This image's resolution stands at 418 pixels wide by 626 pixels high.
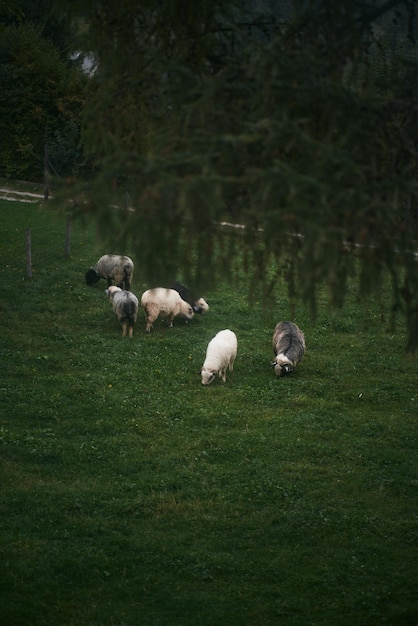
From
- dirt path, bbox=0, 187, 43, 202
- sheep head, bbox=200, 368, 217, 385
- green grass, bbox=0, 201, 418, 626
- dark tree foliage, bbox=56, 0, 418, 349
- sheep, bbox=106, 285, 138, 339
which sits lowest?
green grass, bbox=0, 201, 418, 626

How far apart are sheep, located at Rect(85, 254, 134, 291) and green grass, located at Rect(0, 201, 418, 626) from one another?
227cm

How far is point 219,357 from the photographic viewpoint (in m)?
16.3

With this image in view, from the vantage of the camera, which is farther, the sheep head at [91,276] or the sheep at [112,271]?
the sheep head at [91,276]

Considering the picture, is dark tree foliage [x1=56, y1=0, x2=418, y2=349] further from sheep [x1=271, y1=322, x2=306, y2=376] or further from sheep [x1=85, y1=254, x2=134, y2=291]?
sheep [x1=85, y1=254, x2=134, y2=291]

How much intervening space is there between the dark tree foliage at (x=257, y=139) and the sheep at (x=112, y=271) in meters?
14.3

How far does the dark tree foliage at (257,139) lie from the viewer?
5.68 metres

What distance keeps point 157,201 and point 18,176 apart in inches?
1376

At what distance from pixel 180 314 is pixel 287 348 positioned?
12.9 feet

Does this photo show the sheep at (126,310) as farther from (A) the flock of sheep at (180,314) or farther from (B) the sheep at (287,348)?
(B) the sheep at (287,348)

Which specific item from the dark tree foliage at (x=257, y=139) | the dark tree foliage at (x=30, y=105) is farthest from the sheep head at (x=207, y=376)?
the dark tree foliage at (x=30, y=105)

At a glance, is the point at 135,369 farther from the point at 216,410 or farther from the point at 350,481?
the point at 350,481

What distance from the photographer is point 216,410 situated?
14633 millimetres

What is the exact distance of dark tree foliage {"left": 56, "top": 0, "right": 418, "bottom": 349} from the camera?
18.6 ft

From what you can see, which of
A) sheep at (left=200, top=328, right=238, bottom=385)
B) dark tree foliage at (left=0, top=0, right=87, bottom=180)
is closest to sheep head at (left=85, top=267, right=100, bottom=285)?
sheep at (left=200, top=328, right=238, bottom=385)
